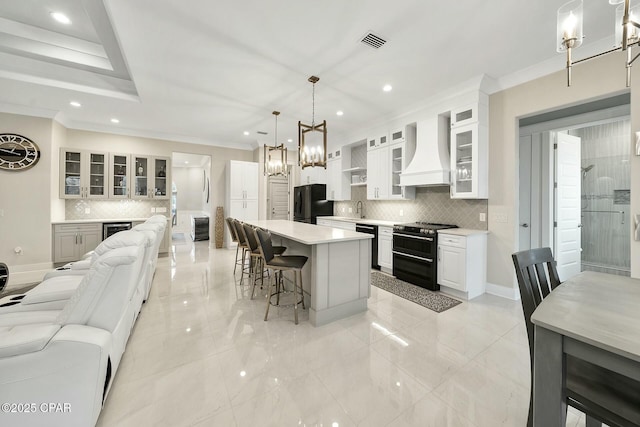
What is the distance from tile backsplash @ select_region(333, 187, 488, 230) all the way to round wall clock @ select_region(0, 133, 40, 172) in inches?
251

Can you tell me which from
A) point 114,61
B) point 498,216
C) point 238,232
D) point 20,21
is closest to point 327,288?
point 238,232

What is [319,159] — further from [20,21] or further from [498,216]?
[20,21]

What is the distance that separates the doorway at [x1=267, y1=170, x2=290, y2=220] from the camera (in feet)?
25.1

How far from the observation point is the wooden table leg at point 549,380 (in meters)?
0.95

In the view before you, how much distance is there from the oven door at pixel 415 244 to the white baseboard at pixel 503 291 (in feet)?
2.99

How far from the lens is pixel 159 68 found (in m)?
3.27

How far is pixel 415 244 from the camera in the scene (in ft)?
12.7

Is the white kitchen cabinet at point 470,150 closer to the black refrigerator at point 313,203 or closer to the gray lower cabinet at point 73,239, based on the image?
the black refrigerator at point 313,203

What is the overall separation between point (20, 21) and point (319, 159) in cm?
382

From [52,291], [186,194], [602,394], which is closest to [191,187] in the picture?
[186,194]

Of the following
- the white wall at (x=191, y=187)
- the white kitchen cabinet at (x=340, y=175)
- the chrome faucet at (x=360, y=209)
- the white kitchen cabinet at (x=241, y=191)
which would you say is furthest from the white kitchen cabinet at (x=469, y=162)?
the white wall at (x=191, y=187)

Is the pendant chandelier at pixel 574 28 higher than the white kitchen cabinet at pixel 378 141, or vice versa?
the white kitchen cabinet at pixel 378 141

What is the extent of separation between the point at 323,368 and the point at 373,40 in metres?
3.14

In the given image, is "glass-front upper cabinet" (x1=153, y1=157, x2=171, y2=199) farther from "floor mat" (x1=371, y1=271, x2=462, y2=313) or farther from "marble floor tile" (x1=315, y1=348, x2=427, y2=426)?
"marble floor tile" (x1=315, y1=348, x2=427, y2=426)
